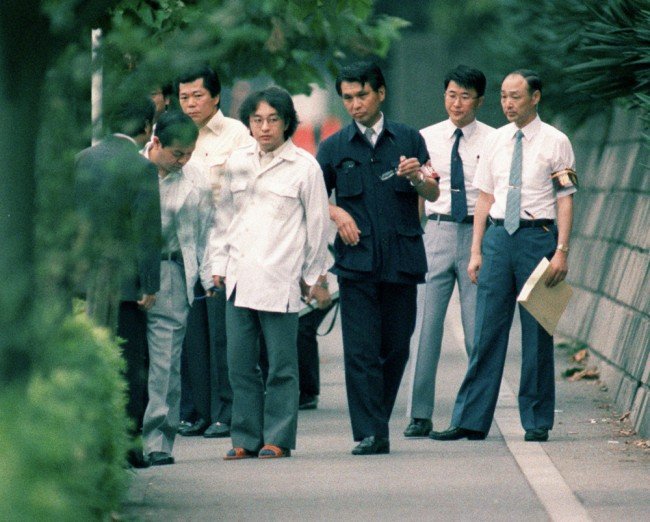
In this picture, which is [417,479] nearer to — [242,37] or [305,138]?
[242,37]

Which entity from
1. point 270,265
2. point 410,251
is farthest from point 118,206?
point 410,251

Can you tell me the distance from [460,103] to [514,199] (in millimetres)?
1073

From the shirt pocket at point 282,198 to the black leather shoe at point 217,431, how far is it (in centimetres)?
173

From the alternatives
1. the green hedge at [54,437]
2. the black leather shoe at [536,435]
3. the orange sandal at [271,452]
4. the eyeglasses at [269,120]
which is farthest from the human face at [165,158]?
the green hedge at [54,437]

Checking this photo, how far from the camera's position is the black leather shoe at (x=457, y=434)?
377 inches

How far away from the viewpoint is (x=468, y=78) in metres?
10.2

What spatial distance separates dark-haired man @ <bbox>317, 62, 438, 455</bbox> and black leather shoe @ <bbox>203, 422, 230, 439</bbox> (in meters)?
1.19

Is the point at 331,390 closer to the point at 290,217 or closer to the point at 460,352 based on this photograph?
the point at 460,352

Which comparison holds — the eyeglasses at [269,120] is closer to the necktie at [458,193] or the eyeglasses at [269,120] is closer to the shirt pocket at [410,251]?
the shirt pocket at [410,251]

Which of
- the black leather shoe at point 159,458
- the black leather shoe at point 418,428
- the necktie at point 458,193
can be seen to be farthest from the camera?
the necktie at point 458,193

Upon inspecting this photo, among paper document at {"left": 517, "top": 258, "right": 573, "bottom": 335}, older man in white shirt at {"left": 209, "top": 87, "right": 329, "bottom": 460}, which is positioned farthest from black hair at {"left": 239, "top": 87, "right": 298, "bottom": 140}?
paper document at {"left": 517, "top": 258, "right": 573, "bottom": 335}

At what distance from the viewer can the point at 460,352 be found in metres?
14.6

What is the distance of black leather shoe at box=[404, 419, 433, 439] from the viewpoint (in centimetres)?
980

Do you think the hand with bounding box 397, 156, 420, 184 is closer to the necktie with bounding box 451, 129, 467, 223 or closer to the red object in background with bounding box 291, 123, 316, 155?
the necktie with bounding box 451, 129, 467, 223
